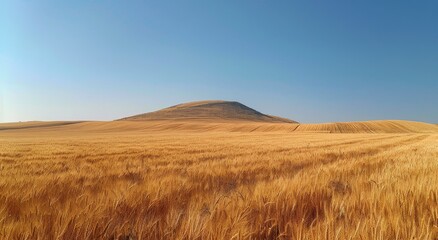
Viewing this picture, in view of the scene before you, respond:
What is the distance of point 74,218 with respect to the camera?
5.86 ft

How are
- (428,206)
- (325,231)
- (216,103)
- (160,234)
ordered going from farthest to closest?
(216,103)
(428,206)
(160,234)
(325,231)

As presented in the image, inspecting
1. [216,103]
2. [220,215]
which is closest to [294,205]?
[220,215]

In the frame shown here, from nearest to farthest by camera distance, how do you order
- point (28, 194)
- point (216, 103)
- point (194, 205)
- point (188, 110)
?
point (194, 205), point (28, 194), point (188, 110), point (216, 103)

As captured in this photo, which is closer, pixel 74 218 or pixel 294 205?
pixel 74 218

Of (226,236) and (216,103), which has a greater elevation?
(216,103)

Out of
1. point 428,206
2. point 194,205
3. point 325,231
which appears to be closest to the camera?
point 325,231

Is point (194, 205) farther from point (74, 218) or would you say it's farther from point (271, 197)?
point (74, 218)

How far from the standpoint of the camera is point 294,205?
2416 mm

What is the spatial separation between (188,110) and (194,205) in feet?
419

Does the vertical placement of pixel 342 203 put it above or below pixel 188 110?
below

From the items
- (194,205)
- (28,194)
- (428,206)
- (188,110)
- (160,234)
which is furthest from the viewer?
(188,110)

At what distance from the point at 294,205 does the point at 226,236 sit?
1034 mm

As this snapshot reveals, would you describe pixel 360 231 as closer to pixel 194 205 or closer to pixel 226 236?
pixel 226 236

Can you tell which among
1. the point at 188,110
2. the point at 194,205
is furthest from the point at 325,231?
the point at 188,110
